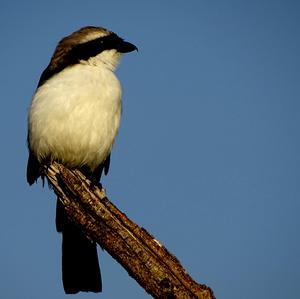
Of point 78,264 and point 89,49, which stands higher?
point 89,49

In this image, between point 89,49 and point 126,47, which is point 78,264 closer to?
point 89,49

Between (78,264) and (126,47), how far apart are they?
2.83 meters

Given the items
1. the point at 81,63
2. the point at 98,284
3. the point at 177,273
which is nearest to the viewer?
the point at 177,273

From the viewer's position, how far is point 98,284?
6.14 m

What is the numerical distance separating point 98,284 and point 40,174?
5.81ft

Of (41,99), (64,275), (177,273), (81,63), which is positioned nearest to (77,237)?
(64,275)

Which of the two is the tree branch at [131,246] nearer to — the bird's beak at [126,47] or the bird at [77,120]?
the bird at [77,120]

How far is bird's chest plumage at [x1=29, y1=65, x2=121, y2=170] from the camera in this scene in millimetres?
6626

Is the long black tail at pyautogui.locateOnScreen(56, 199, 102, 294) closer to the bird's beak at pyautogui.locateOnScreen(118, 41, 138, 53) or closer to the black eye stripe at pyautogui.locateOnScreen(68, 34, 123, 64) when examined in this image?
the black eye stripe at pyautogui.locateOnScreen(68, 34, 123, 64)

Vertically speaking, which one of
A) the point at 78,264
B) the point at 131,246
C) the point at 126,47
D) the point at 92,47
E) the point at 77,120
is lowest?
the point at 131,246

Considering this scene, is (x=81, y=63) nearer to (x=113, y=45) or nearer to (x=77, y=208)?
(x=113, y=45)

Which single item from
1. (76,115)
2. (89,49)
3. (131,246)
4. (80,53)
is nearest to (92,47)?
(89,49)

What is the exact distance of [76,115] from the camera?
6.62 meters

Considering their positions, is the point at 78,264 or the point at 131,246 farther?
the point at 78,264
